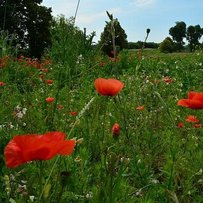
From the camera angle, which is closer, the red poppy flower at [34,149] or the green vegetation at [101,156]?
the red poppy flower at [34,149]

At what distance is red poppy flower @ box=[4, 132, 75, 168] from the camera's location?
1.11 m

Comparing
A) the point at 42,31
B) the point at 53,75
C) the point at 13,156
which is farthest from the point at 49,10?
the point at 13,156

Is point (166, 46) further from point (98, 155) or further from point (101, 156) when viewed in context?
point (101, 156)

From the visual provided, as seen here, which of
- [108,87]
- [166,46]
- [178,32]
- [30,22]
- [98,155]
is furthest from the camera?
[178,32]

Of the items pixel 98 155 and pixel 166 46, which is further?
pixel 166 46

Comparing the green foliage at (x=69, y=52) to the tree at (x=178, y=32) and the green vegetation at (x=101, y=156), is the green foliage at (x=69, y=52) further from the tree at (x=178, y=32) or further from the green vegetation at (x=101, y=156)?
the tree at (x=178, y=32)

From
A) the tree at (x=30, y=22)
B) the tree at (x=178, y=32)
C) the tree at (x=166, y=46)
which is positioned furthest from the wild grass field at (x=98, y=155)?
the tree at (x=178, y=32)

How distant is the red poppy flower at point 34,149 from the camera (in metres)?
1.11

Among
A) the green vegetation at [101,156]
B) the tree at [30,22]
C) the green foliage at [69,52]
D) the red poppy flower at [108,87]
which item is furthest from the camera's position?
the tree at [30,22]

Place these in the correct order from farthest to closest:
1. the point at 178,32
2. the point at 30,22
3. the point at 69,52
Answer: the point at 178,32, the point at 30,22, the point at 69,52

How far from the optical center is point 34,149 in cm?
111

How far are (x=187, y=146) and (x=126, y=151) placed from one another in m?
0.39

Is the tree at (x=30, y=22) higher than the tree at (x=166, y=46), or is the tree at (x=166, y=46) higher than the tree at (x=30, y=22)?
the tree at (x=30, y=22)

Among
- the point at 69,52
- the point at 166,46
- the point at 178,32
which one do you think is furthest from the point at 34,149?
the point at 178,32
